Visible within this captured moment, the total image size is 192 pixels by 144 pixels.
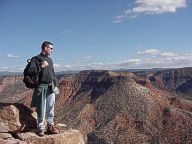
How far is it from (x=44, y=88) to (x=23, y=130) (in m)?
1.91

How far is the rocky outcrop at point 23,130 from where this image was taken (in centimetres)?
1470

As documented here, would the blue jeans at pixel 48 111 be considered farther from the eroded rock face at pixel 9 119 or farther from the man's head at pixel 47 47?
the man's head at pixel 47 47

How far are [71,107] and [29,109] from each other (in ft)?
299

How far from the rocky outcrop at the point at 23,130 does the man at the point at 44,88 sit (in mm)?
357

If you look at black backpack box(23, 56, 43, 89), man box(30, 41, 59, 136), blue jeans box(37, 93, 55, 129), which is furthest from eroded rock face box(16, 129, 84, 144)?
black backpack box(23, 56, 43, 89)

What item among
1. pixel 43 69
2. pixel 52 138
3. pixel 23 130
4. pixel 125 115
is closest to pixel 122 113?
pixel 125 115

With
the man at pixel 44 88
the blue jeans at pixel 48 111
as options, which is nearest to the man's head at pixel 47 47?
the man at pixel 44 88

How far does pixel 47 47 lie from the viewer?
14727 millimetres

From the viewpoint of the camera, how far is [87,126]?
3593 inches

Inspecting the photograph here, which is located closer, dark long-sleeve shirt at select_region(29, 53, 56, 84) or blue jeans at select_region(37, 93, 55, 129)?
dark long-sleeve shirt at select_region(29, 53, 56, 84)

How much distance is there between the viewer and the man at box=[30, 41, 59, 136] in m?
14.7

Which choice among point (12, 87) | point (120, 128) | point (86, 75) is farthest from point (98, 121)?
point (12, 87)

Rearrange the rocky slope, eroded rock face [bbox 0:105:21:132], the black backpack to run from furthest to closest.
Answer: the rocky slope → eroded rock face [bbox 0:105:21:132] → the black backpack

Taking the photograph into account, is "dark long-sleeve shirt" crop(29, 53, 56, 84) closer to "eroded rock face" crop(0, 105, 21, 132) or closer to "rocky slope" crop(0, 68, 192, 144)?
"eroded rock face" crop(0, 105, 21, 132)
